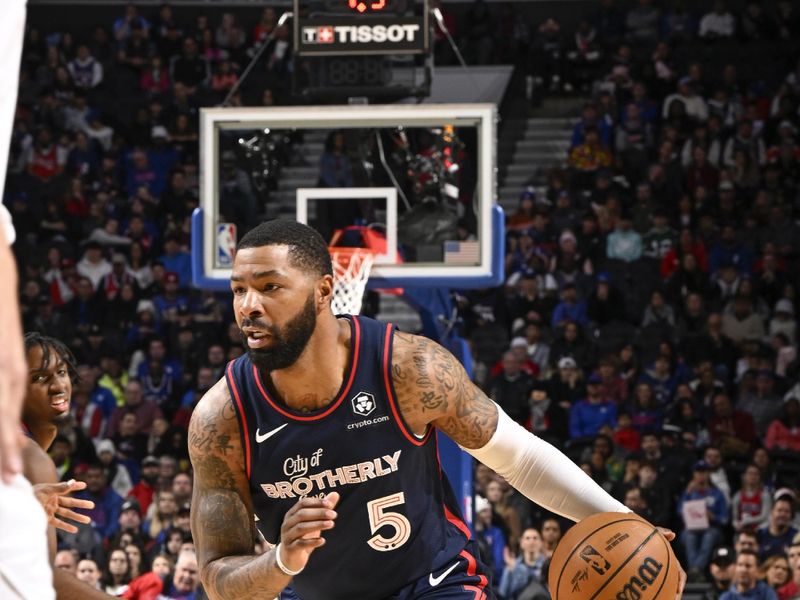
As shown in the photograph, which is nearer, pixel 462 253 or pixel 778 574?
pixel 462 253

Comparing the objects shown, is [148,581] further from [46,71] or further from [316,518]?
[46,71]

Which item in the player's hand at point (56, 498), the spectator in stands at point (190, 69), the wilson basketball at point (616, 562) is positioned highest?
the spectator in stands at point (190, 69)

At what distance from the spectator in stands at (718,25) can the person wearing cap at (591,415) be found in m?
7.08

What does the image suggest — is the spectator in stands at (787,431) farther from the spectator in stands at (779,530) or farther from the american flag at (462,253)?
the american flag at (462,253)

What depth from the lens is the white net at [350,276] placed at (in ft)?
24.7

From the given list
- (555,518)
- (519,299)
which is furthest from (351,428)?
(519,299)

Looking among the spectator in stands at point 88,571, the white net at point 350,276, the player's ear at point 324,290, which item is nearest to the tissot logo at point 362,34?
the white net at point 350,276

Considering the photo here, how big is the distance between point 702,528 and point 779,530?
796 millimetres

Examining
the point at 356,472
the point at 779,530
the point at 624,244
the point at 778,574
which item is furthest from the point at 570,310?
the point at 356,472

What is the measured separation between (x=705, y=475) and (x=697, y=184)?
16.7ft

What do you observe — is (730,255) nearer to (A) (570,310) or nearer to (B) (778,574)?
(A) (570,310)

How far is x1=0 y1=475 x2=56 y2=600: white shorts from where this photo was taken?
2.52 meters

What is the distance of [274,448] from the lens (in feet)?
13.2

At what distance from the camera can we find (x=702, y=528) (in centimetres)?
1076
